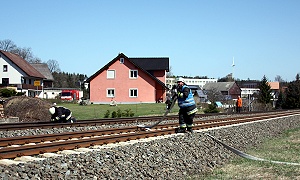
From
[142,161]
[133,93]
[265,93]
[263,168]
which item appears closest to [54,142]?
[142,161]

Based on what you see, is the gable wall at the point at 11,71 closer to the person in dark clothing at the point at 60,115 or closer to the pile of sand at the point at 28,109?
the pile of sand at the point at 28,109

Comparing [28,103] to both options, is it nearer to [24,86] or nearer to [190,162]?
[190,162]

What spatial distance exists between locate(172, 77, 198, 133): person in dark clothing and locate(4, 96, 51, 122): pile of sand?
11.7 m

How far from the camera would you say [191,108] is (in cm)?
1359

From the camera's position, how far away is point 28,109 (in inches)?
955

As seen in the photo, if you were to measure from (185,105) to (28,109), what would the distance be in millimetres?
13486

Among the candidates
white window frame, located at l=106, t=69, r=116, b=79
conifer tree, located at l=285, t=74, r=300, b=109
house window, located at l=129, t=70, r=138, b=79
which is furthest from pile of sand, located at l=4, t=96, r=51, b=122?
conifer tree, located at l=285, t=74, r=300, b=109

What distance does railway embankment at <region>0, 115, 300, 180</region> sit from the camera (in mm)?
7402

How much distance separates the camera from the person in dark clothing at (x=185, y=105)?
13547 millimetres

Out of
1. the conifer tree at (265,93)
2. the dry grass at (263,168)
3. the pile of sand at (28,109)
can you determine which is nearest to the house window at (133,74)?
the conifer tree at (265,93)

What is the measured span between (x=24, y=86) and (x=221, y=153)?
2307 inches

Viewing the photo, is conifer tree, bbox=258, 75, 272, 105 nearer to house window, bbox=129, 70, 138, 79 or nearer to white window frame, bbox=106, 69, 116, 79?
house window, bbox=129, 70, 138, 79

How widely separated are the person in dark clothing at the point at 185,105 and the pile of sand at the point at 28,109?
38.3 ft

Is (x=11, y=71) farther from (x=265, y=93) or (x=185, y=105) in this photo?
(x=185, y=105)
